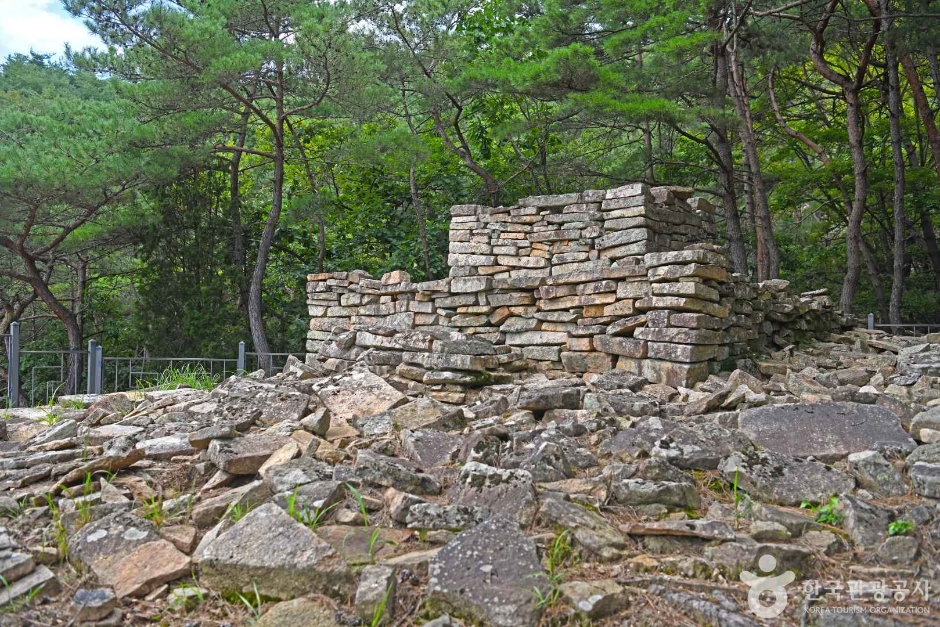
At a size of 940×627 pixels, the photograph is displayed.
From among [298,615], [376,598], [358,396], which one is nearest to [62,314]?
[358,396]

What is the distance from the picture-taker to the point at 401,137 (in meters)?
9.30

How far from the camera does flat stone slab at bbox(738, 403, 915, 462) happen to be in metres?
2.96

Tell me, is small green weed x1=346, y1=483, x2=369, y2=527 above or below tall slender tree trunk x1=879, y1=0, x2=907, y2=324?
below

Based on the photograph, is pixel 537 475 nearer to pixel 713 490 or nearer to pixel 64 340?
pixel 713 490

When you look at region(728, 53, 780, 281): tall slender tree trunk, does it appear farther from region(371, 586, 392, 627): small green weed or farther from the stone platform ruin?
region(371, 586, 392, 627): small green weed

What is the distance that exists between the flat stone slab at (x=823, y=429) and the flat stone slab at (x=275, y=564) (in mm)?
2123

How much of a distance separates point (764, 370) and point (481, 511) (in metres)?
3.44

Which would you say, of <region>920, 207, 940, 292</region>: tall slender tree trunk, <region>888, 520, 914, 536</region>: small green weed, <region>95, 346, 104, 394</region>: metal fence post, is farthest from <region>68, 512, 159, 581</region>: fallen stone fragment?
<region>920, 207, 940, 292</region>: tall slender tree trunk

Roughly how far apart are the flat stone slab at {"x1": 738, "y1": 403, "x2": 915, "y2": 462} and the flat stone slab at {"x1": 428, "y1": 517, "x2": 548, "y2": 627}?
1.60 m

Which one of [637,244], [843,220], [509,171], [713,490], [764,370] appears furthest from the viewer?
[843,220]

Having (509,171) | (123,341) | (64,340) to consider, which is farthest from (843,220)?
(64,340)

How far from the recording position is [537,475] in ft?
9.27

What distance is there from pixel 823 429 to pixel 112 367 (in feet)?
37.9

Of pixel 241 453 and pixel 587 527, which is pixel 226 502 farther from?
pixel 587 527
